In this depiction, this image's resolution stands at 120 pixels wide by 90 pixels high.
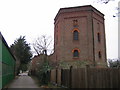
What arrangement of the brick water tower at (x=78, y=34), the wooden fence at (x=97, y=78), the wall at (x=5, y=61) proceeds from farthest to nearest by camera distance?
Result: the brick water tower at (x=78, y=34)
the wall at (x=5, y=61)
the wooden fence at (x=97, y=78)

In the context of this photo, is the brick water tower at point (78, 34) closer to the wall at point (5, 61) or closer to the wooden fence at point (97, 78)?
the wall at point (5, 61)

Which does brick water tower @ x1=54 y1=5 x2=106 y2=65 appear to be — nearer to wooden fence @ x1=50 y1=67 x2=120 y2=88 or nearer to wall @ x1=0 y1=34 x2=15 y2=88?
wall @ x1=0 y1=34 x2=15 y2=88

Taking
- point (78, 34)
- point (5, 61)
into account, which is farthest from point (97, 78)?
point (78, 34)

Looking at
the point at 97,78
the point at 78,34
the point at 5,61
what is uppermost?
the point at 78,34

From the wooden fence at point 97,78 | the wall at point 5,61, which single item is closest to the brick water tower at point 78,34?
the wall at point 5,61

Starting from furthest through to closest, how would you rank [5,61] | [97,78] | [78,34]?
1. [78,34]
2. [5,61]
3. [97,78]

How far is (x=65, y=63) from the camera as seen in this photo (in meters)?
36.7

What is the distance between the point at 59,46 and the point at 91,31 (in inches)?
271

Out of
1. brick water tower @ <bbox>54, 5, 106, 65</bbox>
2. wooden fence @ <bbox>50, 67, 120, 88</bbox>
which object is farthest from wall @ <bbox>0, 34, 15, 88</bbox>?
brick water tower @ <bbox>54, 5, 106, 65</bbox>

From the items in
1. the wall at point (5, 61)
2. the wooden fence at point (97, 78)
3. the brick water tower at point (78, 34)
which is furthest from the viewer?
the brick water tower at point (78, 34)

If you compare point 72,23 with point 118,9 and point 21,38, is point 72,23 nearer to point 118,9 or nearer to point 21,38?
point 118,9

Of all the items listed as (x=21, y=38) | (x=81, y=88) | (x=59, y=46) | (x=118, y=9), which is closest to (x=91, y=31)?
(x=59, y=46)

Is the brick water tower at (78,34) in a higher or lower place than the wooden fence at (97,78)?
higher

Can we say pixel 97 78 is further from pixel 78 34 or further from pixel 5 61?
pixel 78 34
